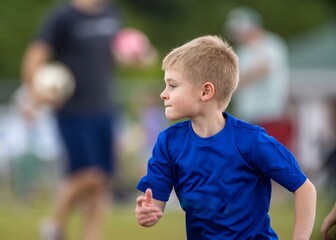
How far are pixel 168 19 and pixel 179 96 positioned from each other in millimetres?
27309

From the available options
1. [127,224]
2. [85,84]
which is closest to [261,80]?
[127,224]

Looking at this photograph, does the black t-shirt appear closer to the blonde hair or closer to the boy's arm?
the blonde hair

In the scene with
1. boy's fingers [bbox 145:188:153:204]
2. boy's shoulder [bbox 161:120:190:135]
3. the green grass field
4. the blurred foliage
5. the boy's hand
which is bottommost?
the blurred foliage

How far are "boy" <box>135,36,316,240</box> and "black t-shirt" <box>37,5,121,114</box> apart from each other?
161 inches

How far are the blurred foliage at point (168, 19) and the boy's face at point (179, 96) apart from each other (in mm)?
23419

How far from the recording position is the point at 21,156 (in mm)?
15789

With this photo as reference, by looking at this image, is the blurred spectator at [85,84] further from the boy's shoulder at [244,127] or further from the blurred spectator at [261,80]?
the boy's shoulder at [244,127]

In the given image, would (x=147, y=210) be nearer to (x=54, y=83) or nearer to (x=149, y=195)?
→ (x=149, y=195)

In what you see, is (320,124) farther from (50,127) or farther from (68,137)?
(68,137)

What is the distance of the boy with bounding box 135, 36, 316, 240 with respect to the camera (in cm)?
433

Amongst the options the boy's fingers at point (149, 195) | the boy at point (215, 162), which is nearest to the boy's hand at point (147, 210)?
the boy's fingers at point (149, 195)

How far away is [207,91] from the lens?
448cm

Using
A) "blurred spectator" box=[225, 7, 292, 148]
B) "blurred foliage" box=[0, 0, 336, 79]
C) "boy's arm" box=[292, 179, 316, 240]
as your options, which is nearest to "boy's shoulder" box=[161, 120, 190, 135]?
"boy's arm" box=[292, 179, 316, 240]

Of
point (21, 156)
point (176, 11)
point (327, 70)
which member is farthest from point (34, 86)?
point (176, 11)
